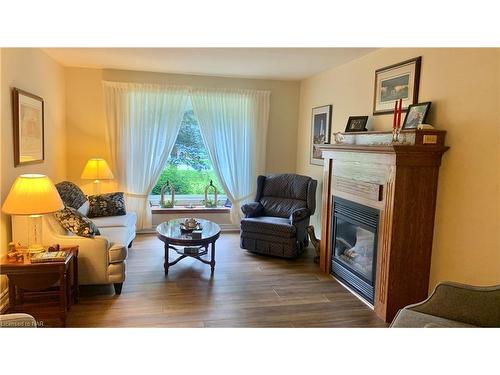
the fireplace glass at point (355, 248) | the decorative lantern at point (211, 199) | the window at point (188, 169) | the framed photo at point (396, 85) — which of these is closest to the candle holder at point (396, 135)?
the framed photo at point (396, 85)

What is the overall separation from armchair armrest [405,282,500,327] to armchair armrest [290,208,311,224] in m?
2.31

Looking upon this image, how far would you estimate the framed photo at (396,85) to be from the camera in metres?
3.06

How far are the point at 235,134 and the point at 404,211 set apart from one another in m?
3.27

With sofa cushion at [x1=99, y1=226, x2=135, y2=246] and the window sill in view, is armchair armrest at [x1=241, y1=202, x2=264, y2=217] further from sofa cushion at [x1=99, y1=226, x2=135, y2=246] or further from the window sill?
sofa cushion at [x1=99, y1=226, x2=135, y2=246]

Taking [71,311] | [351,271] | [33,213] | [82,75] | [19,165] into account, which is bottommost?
[71,311]

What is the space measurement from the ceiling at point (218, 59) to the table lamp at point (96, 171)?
4.36 ft

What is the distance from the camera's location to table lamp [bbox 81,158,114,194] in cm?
470

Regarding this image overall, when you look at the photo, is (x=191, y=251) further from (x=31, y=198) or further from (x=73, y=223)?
(x=31, y=198)

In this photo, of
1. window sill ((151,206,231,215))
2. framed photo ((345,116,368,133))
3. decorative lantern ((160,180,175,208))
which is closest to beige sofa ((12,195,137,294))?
window sill ((151,206,231,215))

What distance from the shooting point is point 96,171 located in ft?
15.5

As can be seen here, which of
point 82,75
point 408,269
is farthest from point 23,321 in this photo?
point 82,75

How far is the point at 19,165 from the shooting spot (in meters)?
3.31

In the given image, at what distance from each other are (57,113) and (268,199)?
10.1ft
